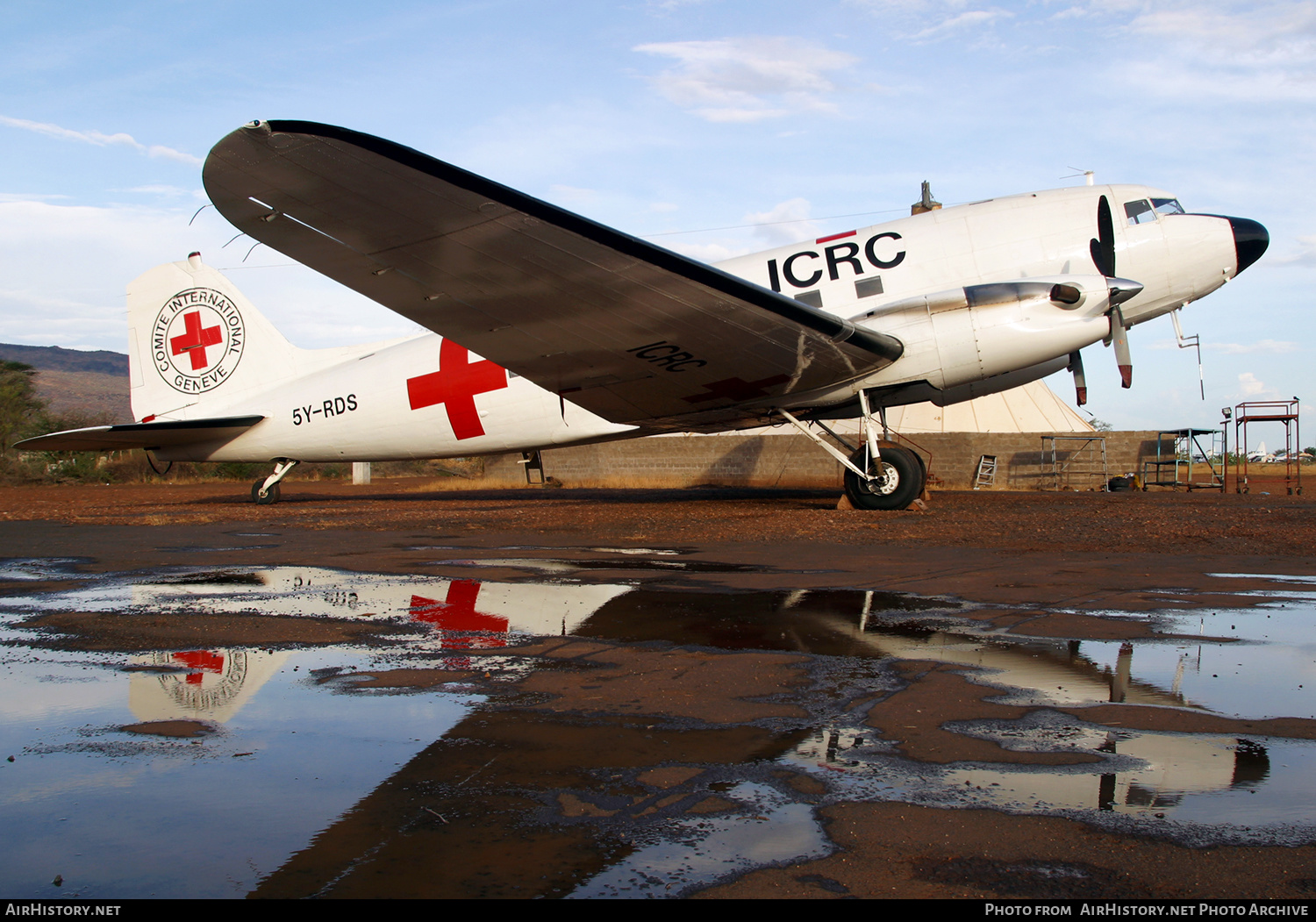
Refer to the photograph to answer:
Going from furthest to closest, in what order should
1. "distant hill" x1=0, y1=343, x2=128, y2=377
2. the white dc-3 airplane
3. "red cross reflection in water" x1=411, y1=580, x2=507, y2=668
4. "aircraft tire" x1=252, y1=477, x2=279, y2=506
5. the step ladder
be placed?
"distant hill" x1=0, y1=343, x2=128, y2=377 < the step ladder < "aircraft tire" x1=252, y1=477, x2=279, y2=506 < the white dc-3 airplane < "red cross reflection in water" x1=411, y1=580, x2=507, y2=668

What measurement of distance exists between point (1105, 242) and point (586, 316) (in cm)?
861

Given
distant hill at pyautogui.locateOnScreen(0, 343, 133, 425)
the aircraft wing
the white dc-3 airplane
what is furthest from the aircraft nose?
distant hill at pyautogui.locateOnScreen(0, 343, 133, 425)

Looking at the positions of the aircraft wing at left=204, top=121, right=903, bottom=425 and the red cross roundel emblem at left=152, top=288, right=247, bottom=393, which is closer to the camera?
the aircraft wing at left=204, top=121, right=903, bottom=425

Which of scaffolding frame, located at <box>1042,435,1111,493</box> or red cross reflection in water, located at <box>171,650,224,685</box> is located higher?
scaffolding frame, located at <box>1042,435,1111,493</box>

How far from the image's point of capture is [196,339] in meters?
19.9

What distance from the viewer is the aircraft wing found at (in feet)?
28.7

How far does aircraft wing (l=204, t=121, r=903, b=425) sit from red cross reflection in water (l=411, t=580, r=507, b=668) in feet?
13.4

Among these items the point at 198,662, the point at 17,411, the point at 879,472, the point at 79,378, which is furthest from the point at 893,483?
the point at 79,378

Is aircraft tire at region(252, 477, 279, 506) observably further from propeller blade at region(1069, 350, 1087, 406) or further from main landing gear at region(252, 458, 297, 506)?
propeller blade at region(1069, 350, 1087, 406)

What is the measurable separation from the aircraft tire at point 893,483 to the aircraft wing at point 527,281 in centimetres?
148

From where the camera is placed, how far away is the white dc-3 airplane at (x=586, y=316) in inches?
372

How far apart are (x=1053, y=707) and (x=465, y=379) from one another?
14128mm

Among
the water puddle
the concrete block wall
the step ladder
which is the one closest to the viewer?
the water puddle

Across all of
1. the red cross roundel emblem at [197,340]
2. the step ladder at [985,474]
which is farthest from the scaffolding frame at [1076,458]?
the red cross roundel emblem at [197,340]
